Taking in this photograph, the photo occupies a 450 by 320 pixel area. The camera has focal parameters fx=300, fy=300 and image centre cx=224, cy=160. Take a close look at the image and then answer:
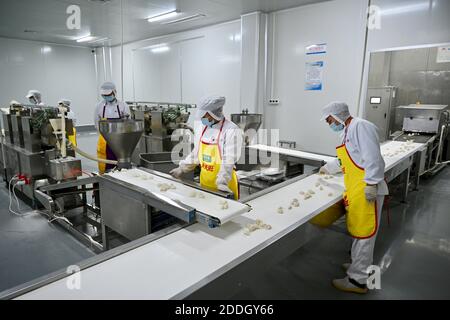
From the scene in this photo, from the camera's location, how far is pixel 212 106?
2.21m

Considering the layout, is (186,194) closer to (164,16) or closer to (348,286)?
(348,286)

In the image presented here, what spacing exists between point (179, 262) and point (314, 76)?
4.76 m

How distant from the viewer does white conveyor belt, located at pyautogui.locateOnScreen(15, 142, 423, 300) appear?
3.56 feet

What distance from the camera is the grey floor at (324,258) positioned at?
2.27m

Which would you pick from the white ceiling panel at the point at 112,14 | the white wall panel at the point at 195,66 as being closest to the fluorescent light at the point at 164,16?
the white ceiling panel at the point at 112,14

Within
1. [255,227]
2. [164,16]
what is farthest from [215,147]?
[164,16]

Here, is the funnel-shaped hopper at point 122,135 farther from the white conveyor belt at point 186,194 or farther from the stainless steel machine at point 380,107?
the stainless steel machine at point 380,107

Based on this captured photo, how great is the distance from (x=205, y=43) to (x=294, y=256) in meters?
5.56

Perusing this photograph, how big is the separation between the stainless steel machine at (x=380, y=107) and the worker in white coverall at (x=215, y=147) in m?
3.78

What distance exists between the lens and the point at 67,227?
318 cm

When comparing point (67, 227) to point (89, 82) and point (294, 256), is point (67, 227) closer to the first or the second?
point (294, 256)

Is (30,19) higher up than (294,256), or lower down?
higher up

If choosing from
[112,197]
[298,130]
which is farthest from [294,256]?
[298,130]

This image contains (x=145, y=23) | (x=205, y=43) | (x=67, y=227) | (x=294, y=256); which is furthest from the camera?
(x=205, y=43)
